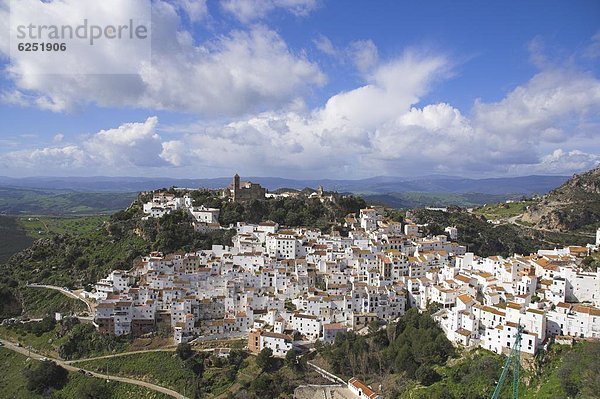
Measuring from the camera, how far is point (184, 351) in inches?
1159

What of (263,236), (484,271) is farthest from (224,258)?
(484,271)

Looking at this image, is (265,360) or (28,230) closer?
(265,360)

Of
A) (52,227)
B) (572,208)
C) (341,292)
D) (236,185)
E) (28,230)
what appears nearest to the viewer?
(341,292)

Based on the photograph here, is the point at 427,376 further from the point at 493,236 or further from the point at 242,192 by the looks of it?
the point at 493,236

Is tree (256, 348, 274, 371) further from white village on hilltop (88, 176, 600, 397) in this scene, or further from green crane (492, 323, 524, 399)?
green crane (492, 323, 524, 399)

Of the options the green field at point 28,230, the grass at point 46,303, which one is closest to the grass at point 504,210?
the green field at point 28,230

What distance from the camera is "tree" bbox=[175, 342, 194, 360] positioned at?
29.4 metres

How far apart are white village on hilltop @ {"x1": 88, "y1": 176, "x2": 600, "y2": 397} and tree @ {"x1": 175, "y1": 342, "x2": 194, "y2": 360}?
1709mm

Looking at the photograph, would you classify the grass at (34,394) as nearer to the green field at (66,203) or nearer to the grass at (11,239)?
the grass at (11,239)

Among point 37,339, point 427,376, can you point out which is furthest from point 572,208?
point 37,339

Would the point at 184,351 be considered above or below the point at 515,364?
below

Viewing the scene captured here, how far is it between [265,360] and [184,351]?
18.4 feet

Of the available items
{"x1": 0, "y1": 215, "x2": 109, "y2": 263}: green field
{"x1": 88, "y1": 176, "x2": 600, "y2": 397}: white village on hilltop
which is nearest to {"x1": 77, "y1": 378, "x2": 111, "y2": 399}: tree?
{"x1": 88, "y1": 176, "x2": 600, "y2": 397}: white village on hilltop

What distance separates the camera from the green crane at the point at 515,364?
831 inches
